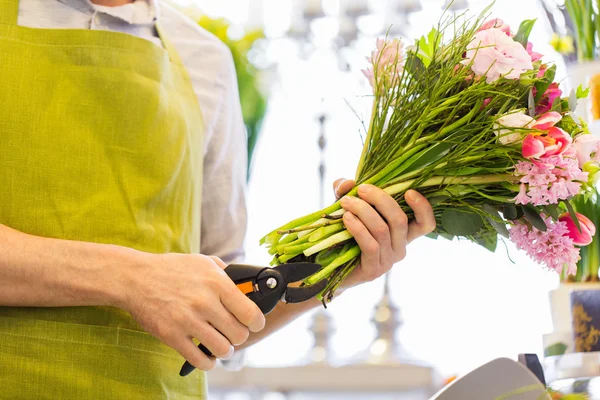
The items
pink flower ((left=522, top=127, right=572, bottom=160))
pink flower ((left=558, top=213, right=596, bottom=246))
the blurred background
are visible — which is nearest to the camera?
pink flower ((left=522, top=127, right=572, bottom=160))

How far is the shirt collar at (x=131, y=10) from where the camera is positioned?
1123 mm

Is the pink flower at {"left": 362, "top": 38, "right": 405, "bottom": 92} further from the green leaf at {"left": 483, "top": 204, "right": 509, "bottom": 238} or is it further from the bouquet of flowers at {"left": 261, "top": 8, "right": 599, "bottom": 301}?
the green leaf at {"left": 483, "top": 204, "right": 509, "bottom": 238}

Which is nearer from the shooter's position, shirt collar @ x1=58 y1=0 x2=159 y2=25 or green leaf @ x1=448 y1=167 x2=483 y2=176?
green leaf @ x1=448 y1=167 x2=483 y2=176

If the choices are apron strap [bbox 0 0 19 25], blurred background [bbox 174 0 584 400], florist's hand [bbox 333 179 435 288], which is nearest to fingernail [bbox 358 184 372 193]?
florist's hand [bbox 333 179 435 288]

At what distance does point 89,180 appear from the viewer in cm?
102

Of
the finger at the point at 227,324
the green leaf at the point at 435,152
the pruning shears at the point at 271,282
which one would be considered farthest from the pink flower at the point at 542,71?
the finger at the point at 227,324

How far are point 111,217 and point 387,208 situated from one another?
385 mm

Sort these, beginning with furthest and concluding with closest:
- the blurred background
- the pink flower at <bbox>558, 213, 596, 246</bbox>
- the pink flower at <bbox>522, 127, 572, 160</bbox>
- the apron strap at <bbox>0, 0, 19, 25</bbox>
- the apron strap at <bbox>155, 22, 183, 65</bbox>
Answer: the blurred background
the apron strap at <bbox>155, 22, 183, 65</bbox>
the apron strap at <bbox>0, 0, 19, 25</bbox>
the pink flower at <bbox>558, 213, 596, 246</bbox>
the pink flower at <bbox>522, 127, 572, 160</bbox>

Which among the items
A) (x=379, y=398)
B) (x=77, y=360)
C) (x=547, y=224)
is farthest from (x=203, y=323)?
(x=379, y=398)

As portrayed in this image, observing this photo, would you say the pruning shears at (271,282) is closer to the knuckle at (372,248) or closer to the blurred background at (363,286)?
the knuckle at (372,248)

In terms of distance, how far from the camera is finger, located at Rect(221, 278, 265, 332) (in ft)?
2.72

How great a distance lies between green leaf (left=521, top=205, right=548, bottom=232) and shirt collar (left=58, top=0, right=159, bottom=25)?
66 cm

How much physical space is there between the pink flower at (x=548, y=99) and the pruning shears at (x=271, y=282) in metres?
0.33

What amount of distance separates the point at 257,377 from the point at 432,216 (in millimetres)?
1180
